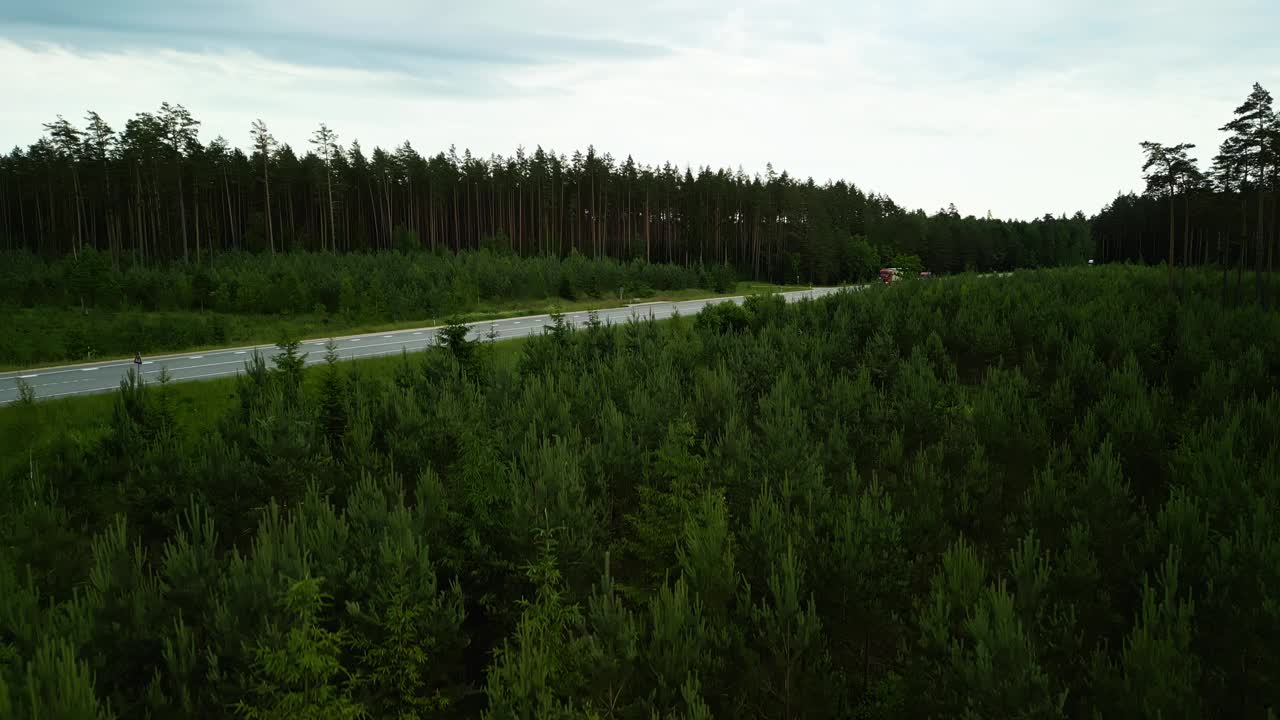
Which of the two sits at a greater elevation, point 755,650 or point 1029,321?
point 1029,321

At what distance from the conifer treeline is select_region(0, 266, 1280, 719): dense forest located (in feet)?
177

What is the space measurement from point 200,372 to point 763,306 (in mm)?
17732

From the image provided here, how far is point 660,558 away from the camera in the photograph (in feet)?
28.0

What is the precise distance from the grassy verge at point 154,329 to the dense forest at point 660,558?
18.3 meters

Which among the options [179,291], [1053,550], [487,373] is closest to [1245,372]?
[1053,550]

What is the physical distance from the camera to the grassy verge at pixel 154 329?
2952 centimetres

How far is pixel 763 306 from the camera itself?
24.6m

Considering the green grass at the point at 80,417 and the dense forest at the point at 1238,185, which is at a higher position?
the dense forest at the point at 1238,185

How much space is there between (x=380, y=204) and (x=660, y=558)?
77396 millimetres

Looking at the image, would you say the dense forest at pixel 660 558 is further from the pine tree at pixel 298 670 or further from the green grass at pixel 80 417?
the green grass at pixel 80 417

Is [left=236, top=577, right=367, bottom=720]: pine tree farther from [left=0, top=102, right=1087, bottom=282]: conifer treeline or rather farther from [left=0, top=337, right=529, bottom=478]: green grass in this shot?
[left=0, top=102, right=1087, bottom=282]: conifer treeline

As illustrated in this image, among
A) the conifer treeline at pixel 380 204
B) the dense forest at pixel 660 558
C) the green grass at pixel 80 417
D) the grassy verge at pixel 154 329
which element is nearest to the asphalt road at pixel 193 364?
the green grass at pixel 80 417

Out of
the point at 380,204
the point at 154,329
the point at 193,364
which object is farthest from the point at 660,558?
the point at 380,204

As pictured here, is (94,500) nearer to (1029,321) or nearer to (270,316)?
(1029,321)
